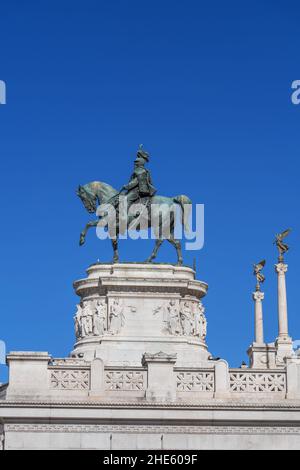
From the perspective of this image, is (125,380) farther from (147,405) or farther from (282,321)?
(282,321)

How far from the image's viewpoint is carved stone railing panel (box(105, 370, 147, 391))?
3806 centimetres

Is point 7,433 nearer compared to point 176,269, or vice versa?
point 7,433

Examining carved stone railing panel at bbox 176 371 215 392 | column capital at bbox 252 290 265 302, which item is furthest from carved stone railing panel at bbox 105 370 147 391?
column capital at bbox 252 290 265 302

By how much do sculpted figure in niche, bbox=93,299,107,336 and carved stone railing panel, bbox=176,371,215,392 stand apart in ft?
50.5

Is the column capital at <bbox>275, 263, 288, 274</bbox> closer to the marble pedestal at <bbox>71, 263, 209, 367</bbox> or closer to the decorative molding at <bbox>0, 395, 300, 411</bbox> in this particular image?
the marble pedestal at <bbox>71, 263, 209, 367</bbox>

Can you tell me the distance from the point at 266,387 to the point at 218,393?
1544 mm

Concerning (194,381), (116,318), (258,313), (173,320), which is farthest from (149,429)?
(258,313)

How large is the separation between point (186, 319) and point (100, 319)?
3.70 metres

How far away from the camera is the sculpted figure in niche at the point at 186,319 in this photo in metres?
53.8

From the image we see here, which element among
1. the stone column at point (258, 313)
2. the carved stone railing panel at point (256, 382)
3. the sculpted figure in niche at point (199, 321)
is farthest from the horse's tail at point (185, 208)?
the carved stone railing panel at point (256, 382)
